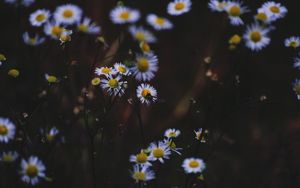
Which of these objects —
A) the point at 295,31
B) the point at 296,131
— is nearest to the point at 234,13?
the point at 296,131

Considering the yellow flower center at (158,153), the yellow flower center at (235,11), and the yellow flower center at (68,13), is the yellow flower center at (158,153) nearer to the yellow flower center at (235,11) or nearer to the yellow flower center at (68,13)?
the yellow flower center at (235,11)

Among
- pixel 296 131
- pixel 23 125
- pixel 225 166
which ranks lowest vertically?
pixel 23 125

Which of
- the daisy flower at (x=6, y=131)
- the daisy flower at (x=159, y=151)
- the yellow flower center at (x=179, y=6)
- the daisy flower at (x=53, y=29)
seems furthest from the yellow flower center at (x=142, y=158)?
the yellow flower center at (x=179, y=6)

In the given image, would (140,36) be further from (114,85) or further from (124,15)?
(114,85)

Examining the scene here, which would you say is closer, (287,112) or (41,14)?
(41,14)

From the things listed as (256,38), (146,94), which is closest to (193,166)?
(146,94)

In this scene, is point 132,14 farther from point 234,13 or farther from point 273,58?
point 273,58
